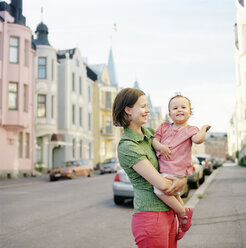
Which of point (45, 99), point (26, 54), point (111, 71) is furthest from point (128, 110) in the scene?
point (111, 71)

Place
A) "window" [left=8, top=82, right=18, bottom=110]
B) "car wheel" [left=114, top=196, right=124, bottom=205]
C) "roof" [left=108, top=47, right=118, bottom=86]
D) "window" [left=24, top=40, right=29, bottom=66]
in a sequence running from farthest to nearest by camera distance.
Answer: "roof" [left=108, top=47, right=118, bottom=86], "window" [left=24, top=40, right=29, bottom=66], "window" [left=8, top=82, right=18, bottom=110], "car wheel" [left=114, top=196, right=124, bottom=205]

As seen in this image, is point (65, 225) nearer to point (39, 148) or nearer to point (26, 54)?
point (26, 54)

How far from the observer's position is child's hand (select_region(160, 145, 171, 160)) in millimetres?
2434

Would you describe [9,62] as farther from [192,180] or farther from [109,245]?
[109,245]

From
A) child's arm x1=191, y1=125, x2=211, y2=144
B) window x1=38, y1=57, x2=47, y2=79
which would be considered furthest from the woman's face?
window x1=38, y1=57, x2=47, y2=79

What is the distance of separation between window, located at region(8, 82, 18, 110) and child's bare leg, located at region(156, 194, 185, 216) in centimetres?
2632

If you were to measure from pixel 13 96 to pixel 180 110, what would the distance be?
26695mm

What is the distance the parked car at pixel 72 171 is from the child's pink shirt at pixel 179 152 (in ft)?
77.1

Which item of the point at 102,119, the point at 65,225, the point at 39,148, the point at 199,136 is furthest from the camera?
the point at 102,119

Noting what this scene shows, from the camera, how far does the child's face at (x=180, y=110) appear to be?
2614 mm

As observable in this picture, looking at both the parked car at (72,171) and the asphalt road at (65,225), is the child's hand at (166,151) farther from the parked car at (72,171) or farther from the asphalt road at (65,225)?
the parked car at (72,171)

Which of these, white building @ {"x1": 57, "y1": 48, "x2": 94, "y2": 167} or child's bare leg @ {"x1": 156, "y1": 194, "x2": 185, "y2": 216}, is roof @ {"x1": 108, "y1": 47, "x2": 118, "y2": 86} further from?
child's bare leg @ {"x1": 156, "y1": 194, "x2": 185, "y2": 216}

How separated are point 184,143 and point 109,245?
3.90 metres

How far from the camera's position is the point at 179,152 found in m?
2.49
